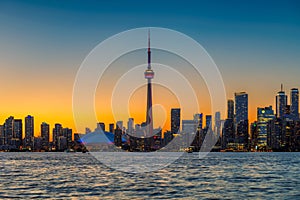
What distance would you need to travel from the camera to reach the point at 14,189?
57125 mm

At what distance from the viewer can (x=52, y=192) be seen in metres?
53.9

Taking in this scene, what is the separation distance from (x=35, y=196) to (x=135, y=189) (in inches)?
451

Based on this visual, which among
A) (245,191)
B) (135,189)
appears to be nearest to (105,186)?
(135,189)

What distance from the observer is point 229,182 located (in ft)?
220

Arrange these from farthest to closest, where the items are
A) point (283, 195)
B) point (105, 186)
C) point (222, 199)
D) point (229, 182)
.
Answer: point (229, 182) → point (105, 186) → point (283, 195) → point (222, 199)

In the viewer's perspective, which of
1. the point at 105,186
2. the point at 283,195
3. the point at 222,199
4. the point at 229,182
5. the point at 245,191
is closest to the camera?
the point at 222,199

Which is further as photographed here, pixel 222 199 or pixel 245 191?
pixel 245 191

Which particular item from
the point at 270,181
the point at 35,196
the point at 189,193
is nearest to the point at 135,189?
the point at 189,193

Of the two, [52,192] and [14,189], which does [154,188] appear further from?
[14,189]

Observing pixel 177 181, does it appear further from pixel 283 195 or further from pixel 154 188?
pixel 283 195

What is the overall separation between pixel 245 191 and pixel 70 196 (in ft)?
60.6

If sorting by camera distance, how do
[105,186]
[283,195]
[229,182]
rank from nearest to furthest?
[283,195]
[105,186]
[229,182]

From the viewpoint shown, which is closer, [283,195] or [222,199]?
[222,199]

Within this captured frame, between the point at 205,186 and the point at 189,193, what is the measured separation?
7980mm
